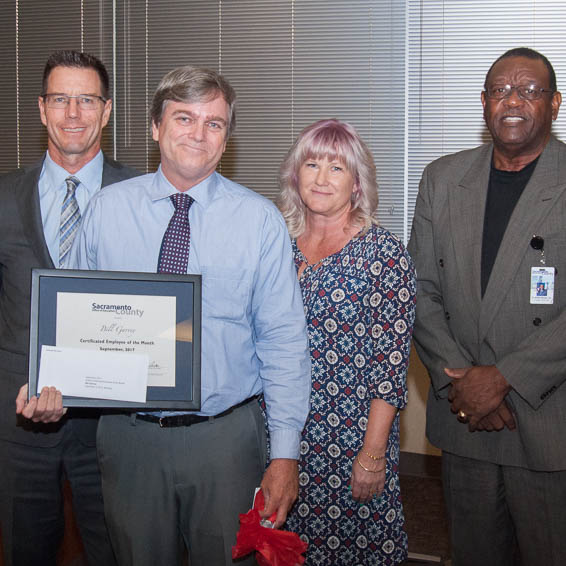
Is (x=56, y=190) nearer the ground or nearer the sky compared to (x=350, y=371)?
nearer the sky

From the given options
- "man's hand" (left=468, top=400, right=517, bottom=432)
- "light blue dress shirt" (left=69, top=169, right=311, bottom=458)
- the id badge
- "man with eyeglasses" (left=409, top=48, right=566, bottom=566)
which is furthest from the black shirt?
"light blue dress shirt" (left=69, top=169, right=311, bottom=458)

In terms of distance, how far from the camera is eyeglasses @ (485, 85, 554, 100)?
7.17 feet

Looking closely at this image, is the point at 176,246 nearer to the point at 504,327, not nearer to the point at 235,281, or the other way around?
the point at 235,281

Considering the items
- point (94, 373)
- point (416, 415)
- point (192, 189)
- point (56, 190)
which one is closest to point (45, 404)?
point (94, 373)

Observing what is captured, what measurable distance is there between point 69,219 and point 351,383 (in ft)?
3.39

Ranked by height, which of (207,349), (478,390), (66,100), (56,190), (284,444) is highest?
(66,100)

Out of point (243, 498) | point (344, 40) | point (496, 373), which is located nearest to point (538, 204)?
point (496, 373)

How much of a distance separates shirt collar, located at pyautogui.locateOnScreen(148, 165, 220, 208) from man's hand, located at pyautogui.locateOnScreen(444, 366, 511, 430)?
38.1 inches

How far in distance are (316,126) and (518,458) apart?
124cm

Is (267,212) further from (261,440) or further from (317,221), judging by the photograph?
(261,440)

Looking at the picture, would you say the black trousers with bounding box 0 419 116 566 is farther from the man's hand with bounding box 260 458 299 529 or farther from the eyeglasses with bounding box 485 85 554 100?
the eyeglasses with bounding box 485 85 554 100

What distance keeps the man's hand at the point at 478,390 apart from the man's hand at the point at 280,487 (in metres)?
0.62

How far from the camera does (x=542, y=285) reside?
6.94 ft

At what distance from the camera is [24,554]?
2.25m
